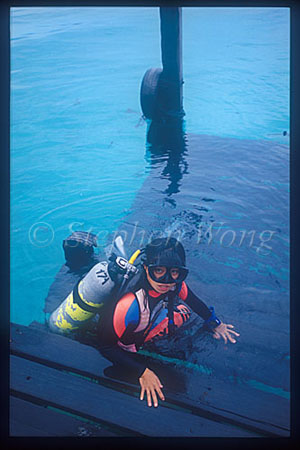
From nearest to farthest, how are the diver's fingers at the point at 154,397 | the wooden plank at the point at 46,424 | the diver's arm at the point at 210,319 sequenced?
the wooden plank at the point at 46,424
the diver's fingers at the point at 154,397
the diver's arm at the point at 210,319

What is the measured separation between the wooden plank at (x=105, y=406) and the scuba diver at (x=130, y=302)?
0.40ft

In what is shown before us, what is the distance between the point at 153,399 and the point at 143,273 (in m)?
0.80

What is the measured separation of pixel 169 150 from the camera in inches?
260

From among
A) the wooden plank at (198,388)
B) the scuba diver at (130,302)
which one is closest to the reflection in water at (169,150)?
the scuba diver at (130,302)

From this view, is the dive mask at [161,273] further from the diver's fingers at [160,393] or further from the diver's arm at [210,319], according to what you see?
the diver's fingers at [160,393]

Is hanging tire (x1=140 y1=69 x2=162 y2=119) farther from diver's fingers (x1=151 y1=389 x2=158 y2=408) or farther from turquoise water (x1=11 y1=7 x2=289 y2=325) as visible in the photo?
diver's fingers (x1=151 y1=389 x2=158 y2=408)

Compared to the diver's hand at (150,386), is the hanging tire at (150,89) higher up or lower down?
higher up

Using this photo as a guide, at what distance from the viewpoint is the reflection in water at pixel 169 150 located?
574 cm

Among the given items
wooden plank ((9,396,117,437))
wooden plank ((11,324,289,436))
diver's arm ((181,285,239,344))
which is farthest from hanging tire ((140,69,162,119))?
wooden plank ((9,396,117,437))

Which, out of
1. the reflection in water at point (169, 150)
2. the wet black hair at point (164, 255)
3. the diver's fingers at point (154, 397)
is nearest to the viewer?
the diver's fingers at point (154, 397)

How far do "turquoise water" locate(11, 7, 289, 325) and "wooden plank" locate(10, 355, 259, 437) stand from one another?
1.26 metres

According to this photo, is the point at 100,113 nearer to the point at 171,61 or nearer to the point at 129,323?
the point at 171,61

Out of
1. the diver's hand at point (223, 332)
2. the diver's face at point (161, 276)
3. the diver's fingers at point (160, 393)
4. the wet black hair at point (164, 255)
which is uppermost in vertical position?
the wet black hair at point (164, 255)

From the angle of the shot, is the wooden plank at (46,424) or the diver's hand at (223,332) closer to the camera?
the wooden plank at (46,424)
